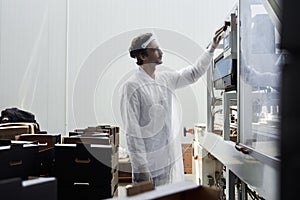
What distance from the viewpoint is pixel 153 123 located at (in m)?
1.90

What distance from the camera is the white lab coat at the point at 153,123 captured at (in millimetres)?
1839

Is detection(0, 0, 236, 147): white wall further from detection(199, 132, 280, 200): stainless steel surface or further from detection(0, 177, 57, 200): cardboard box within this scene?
detection(0, 177, 57, 200): cardboard box

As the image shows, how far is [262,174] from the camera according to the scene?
119 centimetres

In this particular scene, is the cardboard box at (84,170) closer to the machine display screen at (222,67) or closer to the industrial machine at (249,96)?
the industrial machine at (249,96)

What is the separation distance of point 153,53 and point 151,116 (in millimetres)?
364

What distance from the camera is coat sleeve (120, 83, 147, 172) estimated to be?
1.82m

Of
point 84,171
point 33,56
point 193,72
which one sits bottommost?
point 84,171

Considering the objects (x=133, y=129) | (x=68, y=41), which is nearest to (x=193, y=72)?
(x=133, y=129)

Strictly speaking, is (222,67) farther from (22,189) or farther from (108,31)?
(108,31)

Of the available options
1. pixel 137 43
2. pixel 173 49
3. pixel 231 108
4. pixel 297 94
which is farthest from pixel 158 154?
pixel 173 49

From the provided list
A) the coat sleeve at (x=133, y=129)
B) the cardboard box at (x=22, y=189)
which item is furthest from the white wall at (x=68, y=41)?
the cardboard box at (x=22, y=189)

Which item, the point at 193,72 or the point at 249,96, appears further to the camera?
the point at 193,72

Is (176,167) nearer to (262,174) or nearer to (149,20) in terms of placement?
(262,174)

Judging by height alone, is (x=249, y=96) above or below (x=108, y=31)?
below
